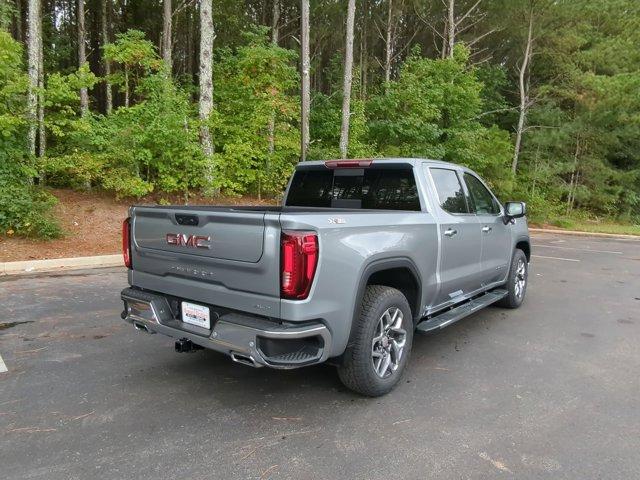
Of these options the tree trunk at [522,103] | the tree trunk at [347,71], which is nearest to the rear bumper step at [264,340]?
the tree trunk at [347,71]

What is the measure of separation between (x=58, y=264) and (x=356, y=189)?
21.8 feet

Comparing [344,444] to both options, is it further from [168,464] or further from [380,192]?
[380,192]

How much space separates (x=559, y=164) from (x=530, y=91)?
4.43 metres

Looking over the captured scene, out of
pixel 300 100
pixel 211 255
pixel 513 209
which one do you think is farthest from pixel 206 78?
pixel 211 255

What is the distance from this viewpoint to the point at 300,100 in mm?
15906

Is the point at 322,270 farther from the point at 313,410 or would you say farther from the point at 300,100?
the point at 300,100

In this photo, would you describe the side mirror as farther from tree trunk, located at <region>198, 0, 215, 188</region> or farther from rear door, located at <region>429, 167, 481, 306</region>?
tree trunk, located at <region>198, 0, 215, 188</region>

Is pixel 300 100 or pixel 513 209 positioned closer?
pixel 513 209

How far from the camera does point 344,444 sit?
9.33ft

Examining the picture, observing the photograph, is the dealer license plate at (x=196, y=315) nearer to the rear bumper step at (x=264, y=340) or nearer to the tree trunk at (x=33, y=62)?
the rear bumper step at (x=264, y=340)

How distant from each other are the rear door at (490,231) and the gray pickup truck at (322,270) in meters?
0.24

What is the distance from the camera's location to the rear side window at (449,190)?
4477 mm

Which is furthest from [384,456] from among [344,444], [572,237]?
[572,237]

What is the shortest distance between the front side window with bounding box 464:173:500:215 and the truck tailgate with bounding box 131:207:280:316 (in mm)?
2980
